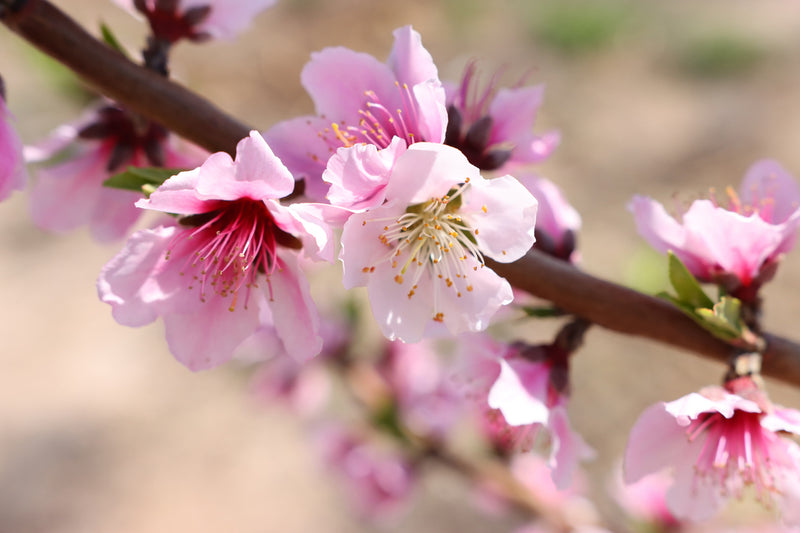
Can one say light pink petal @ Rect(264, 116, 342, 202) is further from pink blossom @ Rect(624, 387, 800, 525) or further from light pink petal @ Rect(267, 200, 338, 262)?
pink blossom @ Rect(624, 387, 800, 525)

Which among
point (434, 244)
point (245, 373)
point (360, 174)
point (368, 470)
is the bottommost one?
point (245, 373)

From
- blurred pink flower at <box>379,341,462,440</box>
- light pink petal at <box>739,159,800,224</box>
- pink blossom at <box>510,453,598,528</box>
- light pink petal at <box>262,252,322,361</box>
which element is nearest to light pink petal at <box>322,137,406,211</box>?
light pink petal at <box>262,252,322,361</box>

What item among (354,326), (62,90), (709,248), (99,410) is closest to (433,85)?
(709,248)

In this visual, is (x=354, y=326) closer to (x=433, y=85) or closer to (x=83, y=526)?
(x=433, y=85)

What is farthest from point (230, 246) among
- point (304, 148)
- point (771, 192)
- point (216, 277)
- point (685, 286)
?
point (771, 192)

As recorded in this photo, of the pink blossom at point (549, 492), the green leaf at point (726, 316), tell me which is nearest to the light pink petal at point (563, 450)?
the green leaf at point (726, 316)

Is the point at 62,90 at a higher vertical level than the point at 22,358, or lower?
higher

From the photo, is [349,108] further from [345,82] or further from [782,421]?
[782,421]
